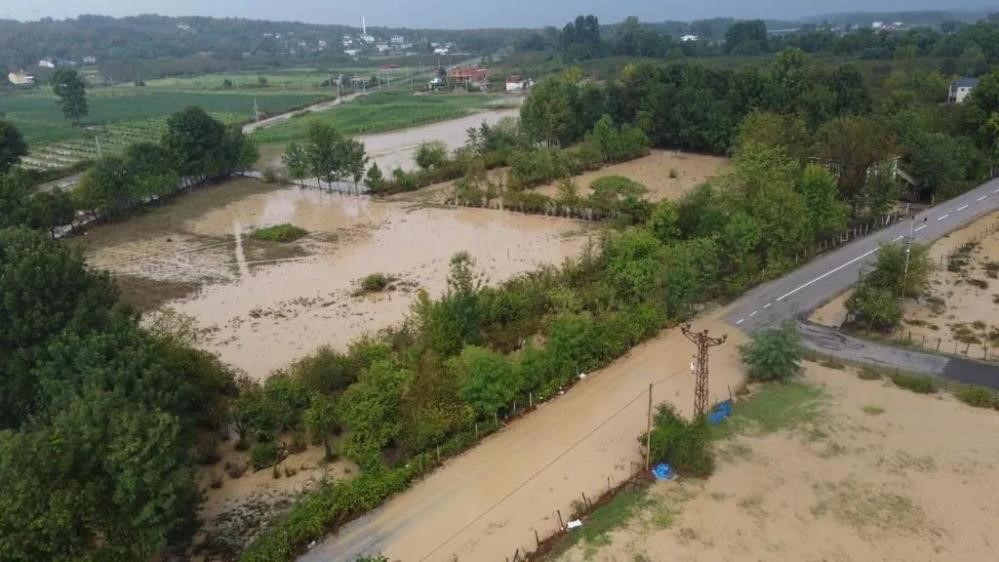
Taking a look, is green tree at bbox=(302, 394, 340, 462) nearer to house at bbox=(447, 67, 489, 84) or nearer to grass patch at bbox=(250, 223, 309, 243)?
grass patch at bbox=(250, 223, 309, 243)

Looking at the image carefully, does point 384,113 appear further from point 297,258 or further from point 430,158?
point 297,258

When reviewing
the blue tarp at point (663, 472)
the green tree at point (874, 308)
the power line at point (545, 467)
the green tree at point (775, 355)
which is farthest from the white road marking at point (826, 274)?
the blue tarp at point (663, 472)

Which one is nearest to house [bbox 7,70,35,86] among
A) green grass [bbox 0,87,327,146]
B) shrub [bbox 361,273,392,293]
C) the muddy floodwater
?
A: green grass [bbox 0,87,327,146]

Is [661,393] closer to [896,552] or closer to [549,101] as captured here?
[896,552]

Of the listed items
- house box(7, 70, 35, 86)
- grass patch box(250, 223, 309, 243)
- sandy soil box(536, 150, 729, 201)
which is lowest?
grass patch box(250, 223, 309, 243)

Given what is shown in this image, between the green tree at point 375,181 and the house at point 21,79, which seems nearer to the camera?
the green tree at point 375,181

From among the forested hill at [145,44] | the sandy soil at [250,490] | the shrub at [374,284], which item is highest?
the forested hill at [145,44]

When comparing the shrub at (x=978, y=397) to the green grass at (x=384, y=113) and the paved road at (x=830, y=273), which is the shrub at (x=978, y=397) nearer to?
the paved road at (x=830, y=273)
